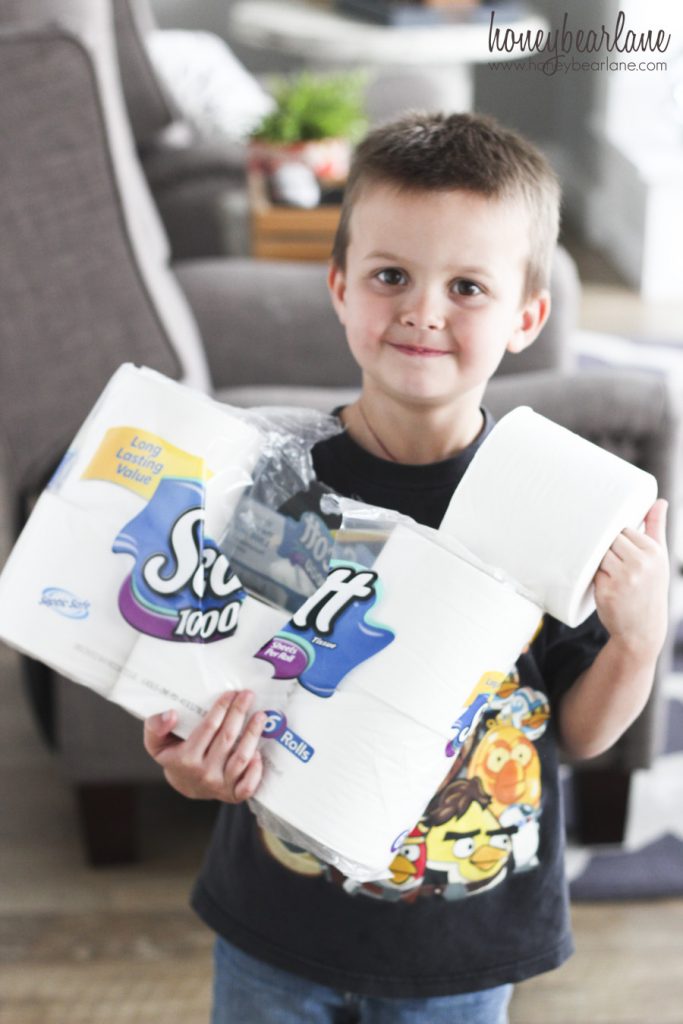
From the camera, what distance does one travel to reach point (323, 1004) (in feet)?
3.36

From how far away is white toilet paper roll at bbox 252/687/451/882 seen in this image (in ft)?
2.56

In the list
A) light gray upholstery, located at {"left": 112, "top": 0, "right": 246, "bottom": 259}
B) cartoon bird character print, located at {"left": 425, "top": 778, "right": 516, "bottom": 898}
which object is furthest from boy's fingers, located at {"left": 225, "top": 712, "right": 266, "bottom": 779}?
light gray upholstery, located at {"left": 112, "top": 0, "right": 246, "bottom": 259}

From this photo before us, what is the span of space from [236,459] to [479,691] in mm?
240

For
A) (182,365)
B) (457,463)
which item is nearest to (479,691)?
(457,463)

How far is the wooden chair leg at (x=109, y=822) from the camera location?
179 centimetres

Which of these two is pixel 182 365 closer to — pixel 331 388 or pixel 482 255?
pixel 331 388

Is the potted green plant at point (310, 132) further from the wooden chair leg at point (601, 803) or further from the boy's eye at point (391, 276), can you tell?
the boy's eye at point (391, 276)

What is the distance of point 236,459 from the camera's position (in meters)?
0.88

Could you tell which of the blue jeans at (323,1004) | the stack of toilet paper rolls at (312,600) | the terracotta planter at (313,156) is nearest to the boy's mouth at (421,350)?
the stack of toilet paper rolls at (312,600)

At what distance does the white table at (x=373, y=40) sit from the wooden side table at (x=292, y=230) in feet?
4.96

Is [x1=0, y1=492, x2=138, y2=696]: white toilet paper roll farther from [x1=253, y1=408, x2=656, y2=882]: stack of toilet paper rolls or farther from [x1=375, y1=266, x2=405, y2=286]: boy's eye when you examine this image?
[x1=375, y1=266, x2=405, y2=286]: boy's eye

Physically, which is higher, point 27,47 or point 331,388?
point 27,47

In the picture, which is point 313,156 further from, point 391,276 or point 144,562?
point 144,562

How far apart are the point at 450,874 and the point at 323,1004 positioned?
163 millimetres
